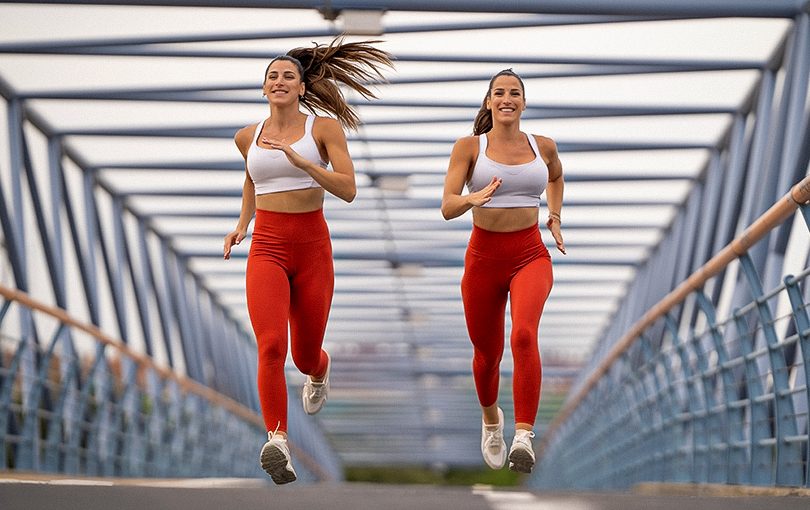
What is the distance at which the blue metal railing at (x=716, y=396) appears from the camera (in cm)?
615

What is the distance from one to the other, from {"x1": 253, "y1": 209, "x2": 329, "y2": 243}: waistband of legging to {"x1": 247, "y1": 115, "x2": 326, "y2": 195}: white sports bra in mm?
127

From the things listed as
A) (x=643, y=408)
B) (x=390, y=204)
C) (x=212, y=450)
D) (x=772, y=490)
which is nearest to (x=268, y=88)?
(x=772, y=490)

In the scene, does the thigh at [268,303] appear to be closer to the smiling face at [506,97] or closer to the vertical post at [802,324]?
the smiling face at [506,97]

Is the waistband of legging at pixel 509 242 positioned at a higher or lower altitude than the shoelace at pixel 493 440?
higher

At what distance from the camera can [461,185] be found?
232 inches

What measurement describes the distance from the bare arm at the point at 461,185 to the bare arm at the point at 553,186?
1.31 ft

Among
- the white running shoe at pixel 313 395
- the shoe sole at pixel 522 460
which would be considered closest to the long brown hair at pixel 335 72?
the white running shoe at pixel 313 395

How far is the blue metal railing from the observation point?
20.2ft

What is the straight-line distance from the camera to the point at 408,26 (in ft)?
42.3

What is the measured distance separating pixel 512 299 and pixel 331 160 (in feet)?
3.91

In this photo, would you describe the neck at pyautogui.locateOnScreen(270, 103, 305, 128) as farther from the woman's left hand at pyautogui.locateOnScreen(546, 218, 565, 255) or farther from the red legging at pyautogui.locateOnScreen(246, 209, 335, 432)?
the woman's left hand at pyautogui.locateOnScreen(546, 218, 565, 255)

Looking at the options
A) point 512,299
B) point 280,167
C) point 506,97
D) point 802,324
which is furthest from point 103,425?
point 802,324

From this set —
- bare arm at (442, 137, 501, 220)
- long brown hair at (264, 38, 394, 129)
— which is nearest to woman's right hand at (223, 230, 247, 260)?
long brown hair at (264, 38, 394, 129)

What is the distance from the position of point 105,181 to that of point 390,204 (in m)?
5.02
